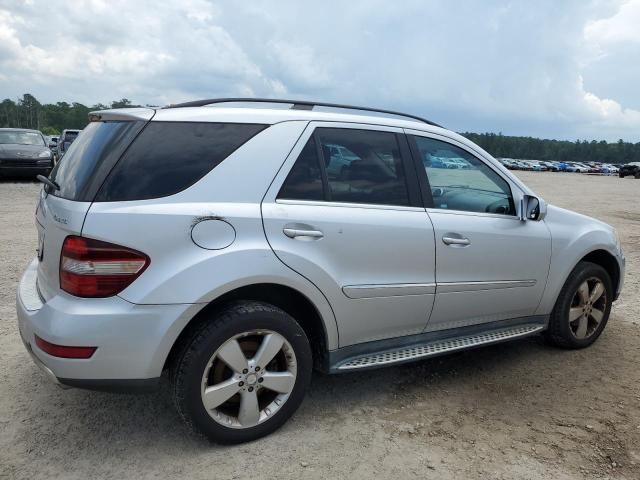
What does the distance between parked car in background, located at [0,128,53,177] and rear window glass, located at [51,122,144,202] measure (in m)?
14.1

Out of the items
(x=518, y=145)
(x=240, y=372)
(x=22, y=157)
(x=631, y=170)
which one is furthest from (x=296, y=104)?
(x=518, y=145)

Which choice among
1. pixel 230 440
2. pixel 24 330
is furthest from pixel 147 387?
pixel 24 330

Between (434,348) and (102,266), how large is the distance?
2.05 metres

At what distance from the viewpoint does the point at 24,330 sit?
9.09 ft

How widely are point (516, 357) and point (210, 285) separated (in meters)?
2.71

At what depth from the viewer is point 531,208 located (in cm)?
378

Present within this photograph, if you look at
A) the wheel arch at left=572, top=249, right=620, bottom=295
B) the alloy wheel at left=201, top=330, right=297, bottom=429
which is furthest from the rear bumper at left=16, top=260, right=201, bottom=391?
the wheel arch at left=572, top=249, right=620, bottom=295

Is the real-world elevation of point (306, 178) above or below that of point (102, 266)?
above

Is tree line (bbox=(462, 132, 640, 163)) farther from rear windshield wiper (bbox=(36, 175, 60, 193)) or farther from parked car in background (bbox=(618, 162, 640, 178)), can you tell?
rear windshield wiper (bbox=(36, 175, 60, 193))

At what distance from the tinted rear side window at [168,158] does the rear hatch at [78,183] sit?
0.19 ft

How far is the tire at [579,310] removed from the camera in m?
4.14

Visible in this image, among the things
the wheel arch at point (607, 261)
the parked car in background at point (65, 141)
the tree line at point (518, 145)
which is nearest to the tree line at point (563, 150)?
the tree line at point (518, 145)

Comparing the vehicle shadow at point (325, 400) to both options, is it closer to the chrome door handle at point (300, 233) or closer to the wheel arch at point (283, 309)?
the wheel arch at point (283, 309)

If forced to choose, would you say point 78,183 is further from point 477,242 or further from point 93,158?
point 477,242
